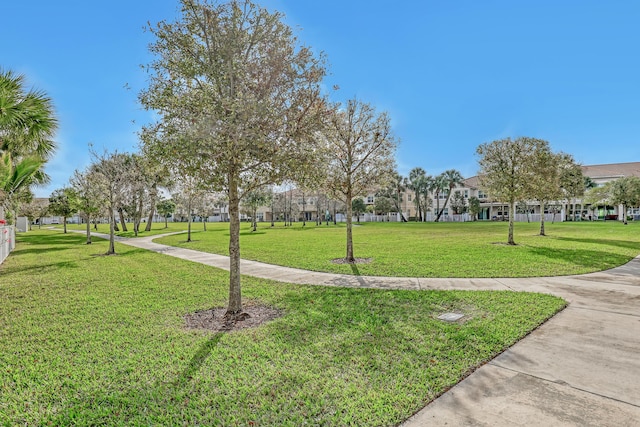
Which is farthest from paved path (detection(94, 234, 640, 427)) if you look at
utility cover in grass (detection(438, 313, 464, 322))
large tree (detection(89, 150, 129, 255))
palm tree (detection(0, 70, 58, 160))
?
large tree (detection(89, 150, 129, 255))

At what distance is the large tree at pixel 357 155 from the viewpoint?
13.0 meters

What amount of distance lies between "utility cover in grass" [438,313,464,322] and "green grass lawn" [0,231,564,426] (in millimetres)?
201

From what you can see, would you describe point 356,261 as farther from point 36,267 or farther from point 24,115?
point 36,267

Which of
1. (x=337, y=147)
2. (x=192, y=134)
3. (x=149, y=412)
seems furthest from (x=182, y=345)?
(x=337, y=147)

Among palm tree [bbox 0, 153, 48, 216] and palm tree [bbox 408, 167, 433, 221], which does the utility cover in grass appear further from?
palm tree [bbox 408, 167, 433, 221]

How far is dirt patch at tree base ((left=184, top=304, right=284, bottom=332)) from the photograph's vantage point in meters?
5.88

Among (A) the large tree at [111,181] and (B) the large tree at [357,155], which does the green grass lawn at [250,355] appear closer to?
(B) the large tree at [357,155]

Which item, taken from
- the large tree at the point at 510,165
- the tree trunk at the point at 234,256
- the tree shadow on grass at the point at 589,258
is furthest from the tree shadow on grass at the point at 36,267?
the large tree at the point at 510,165

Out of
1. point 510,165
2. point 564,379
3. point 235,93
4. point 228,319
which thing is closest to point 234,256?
point 228,319

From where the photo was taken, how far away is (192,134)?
530 centimetres

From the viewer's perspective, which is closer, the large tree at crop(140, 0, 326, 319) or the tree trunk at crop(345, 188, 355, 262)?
the large tree at crop(140, 0, 326, 319)

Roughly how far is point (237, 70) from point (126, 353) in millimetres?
4848

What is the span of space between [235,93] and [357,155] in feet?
26.2

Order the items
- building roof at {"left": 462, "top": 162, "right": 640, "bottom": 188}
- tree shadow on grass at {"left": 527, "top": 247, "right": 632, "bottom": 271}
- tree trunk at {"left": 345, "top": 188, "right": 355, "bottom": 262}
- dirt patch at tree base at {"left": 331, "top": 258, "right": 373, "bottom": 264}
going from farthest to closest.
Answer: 1. building roof at {"left": 462, "top": 162, "right": 640, "bottom": 188}
2. tree trunk at {"left": 345, "top": 188, "right": 355, "bottom": 262}
3. dirt patch at tree base at {"left": 331, "top": 258, "right": 373, "bottom": 264}
4. tree shadow on grass at {"left": 527, "top": 247, "right": 632, "bottom": 271}
